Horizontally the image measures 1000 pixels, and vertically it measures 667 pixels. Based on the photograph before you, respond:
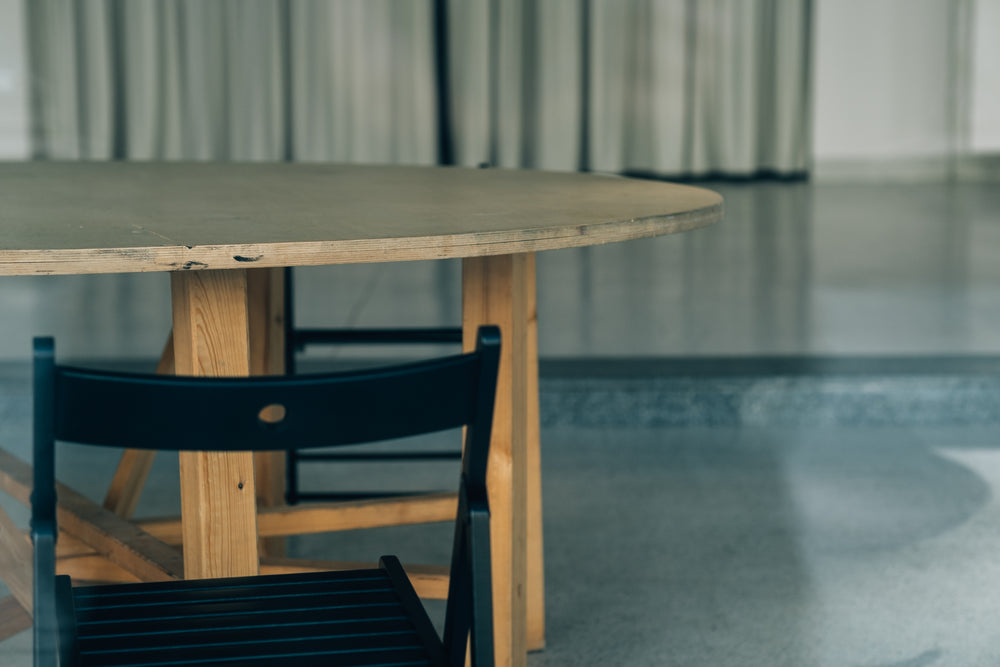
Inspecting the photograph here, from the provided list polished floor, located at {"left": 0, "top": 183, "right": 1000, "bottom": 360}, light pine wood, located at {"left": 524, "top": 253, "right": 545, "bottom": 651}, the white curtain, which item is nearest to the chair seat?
light pine wood, located at {"left": 524, "top": 253, "right": 545, "bottom": 651}

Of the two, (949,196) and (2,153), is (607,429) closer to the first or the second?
(949,196)

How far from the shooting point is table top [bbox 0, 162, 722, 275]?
1.00 meters

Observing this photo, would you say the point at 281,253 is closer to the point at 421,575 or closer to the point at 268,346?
the point at 421,575

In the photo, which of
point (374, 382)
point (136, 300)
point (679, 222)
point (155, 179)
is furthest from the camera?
point (136, 300)

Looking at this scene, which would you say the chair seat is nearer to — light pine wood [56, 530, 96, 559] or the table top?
the table top

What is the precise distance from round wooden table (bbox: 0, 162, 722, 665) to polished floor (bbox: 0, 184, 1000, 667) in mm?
352

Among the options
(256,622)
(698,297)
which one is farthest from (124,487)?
(698,297)

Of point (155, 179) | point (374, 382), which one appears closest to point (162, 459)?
point (155, 179)

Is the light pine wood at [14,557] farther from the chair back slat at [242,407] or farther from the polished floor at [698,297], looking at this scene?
the polished floor at [698,297]

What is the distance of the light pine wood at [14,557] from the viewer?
1.29m

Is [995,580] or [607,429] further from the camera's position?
[607,429]

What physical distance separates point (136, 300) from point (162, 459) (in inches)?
64.2

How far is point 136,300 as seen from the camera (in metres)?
4.07

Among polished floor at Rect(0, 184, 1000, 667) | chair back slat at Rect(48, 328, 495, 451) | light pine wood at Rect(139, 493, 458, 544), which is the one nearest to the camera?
chair back slat at Rect(48, 328, 495, 451)
